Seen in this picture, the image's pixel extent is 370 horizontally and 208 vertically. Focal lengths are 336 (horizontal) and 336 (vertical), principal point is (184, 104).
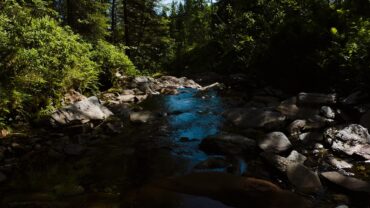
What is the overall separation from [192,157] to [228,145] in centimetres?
92

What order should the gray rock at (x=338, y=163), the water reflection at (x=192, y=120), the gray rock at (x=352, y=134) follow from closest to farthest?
1. the gray rock at (x=338, y=163)
2. the gray rock at (x=352, y=134)
3. the water reflection at (x=192, y=120)

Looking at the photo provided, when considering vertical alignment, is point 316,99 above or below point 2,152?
above

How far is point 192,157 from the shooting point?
25.2 feet

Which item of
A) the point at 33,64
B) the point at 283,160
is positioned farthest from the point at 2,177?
the point at 283,160

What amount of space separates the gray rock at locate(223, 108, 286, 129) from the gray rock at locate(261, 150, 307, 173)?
248 cm

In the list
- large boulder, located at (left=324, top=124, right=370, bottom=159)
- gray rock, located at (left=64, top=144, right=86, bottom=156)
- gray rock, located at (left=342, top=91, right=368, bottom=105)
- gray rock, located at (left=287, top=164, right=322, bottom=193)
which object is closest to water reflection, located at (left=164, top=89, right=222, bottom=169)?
gray rock, located at (left=287, top=164, right=322, bottom=193)

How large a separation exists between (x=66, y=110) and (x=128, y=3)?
21.6m

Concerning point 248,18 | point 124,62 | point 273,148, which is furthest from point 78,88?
point 248,18

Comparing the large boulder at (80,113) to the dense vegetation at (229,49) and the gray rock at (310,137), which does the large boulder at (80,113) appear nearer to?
the dense vegetation at (229,49)

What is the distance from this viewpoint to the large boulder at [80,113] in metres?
9.69

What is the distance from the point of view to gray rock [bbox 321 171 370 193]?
5.68m

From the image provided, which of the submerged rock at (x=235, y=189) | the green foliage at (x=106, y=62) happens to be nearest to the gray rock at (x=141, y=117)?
the submerged rock at (x=235, y=189)

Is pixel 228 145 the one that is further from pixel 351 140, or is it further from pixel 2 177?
pixel 2 177

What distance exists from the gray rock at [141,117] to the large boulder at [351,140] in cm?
555
